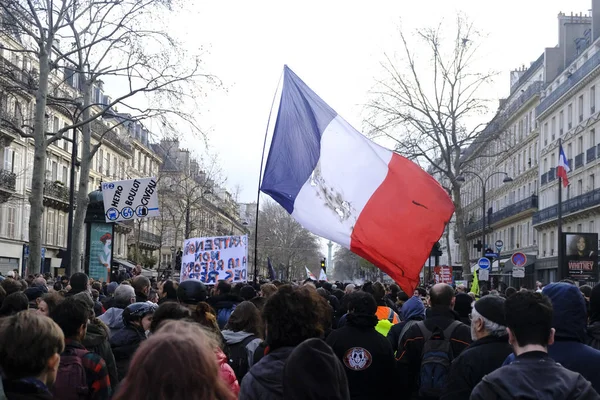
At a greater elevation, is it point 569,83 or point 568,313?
point 569,83

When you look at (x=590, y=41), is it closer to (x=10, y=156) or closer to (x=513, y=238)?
(x=513, y=238)

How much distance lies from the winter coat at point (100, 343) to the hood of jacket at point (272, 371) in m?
1.56

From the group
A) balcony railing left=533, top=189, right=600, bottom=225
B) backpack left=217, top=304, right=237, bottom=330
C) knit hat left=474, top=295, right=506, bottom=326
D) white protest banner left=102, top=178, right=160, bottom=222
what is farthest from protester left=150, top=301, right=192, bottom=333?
balcony railing left=533, top=189, right=600, bottom=225

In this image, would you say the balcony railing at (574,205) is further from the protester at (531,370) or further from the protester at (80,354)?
the protester at (531,370)

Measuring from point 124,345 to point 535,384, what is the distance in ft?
12.3

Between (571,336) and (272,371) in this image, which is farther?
(571,336)

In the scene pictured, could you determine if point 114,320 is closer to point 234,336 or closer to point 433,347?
point 234,336

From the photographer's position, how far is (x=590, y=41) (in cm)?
5091

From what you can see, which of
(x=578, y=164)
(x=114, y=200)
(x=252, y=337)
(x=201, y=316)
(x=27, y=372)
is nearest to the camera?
(x=27, y=372)

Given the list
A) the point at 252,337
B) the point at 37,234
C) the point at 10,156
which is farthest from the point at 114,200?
the point at 10,156

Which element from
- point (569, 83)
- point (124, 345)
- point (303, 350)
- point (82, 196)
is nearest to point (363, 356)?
point (124, 345)

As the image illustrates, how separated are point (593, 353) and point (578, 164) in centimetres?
4762

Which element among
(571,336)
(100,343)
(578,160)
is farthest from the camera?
(578,160)

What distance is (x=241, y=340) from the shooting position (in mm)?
6680
